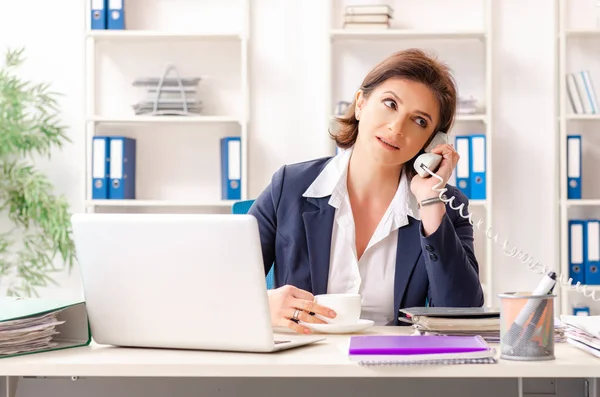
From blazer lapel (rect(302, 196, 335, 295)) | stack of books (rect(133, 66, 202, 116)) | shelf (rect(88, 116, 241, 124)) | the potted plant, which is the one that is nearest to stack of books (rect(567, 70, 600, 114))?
shelf (rect(88, 116, 241, 124))

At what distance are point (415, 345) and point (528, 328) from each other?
0.53 feet

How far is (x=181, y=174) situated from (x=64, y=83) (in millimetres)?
747

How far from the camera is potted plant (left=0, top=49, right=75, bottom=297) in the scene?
3.84 meters

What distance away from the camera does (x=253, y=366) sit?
111 cm

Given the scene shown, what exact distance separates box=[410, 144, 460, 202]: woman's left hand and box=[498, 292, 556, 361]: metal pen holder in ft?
2.14

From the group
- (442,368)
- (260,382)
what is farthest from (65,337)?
(442,368)

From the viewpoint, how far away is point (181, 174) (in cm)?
415

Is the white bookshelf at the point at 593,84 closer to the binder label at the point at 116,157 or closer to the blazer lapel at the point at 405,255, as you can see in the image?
the binder label at the point at 116,157

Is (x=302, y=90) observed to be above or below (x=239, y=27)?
below

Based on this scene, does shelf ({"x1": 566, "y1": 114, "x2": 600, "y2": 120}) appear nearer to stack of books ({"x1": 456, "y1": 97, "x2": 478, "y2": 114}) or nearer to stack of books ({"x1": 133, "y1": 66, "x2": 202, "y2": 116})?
stack of books ({"x1": 456, "y1": 97, "x2": 478, "y2": 114})

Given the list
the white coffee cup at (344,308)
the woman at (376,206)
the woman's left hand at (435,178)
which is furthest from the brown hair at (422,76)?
the white coffee cup at (344,308)

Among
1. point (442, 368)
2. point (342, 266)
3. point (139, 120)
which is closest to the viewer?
point (442, 368)

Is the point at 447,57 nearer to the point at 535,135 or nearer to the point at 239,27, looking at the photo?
the point at 535,135

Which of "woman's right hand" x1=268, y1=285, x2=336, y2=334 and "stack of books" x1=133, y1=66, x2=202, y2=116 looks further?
"stack of books" x1=133, y1=66, x2=202, y2=116
